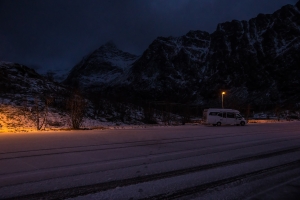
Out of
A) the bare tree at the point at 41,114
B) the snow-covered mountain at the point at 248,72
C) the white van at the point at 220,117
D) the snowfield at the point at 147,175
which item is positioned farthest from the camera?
the snow-covered mountain at the point at 248,72

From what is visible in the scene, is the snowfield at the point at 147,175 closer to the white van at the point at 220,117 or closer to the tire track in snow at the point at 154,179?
the tire track in snow at the point at 154,179

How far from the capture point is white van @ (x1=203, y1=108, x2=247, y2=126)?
105 ft

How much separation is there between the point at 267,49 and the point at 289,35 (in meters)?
16.1

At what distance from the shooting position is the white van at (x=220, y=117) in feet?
105

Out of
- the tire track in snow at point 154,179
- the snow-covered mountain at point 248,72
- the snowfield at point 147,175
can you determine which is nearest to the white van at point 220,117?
the snowfield at point 147,175

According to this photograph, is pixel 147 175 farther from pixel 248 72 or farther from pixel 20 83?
pixel 248 72

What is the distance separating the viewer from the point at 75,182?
6180 mm

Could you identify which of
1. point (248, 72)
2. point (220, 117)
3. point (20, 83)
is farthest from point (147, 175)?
point (248, 72)

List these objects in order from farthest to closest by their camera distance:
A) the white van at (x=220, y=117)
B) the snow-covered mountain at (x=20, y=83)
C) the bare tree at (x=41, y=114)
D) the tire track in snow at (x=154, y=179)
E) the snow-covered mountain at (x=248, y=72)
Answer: the snow-covered mountain at (x=248, y=72) < the snow-covered mountain at (x=20, y=83) < the white van at (x=220, y=117) < the bare tree at (x=41, y=114) < the tire track in snow at (x=154, y=179)

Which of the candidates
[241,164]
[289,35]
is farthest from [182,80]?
[241,164]

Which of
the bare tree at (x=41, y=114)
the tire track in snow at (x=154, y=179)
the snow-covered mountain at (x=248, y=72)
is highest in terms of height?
the snow-covered mountain at (x=248, y=72)

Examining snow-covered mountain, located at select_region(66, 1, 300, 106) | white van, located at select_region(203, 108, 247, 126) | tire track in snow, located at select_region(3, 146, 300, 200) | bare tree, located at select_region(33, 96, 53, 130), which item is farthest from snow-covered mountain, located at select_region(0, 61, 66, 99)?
snow-covered mountain, located at select_region(66, 1, 300, 106)

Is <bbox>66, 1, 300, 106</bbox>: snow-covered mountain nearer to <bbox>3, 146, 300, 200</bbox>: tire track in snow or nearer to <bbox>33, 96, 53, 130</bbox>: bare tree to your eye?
<bbox>33, 96, 53, 130</bbox>: bare tree

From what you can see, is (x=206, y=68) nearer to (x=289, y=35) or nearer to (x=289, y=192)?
(x=289, y=35)
